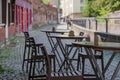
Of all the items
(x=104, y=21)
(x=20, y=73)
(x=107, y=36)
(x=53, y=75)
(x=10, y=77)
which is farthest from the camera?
(x=104, y=21)

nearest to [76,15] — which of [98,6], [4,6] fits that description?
[98,6]

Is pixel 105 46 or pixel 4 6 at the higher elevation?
pixel 4 6

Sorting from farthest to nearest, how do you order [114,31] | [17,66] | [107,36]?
[114,31] < [107,36] < [17,66]

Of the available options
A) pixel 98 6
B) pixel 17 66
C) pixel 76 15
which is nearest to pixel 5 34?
pixel 17 66

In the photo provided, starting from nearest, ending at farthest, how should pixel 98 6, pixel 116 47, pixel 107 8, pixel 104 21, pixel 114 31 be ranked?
pixel 116 47 → pixel 114 31 → pixel 104 21 → pixel 107 8 → pixel 98 6

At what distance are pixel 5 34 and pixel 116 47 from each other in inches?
642

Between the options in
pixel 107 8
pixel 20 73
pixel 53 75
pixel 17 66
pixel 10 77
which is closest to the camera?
pixel 53 75

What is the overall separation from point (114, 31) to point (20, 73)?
31.5ft

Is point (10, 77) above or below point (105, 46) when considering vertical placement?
below

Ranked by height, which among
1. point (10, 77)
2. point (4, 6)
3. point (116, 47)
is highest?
point (4, 6)

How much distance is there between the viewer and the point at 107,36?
58.3 ft

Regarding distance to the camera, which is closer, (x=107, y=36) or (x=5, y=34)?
(x=107, y=36)

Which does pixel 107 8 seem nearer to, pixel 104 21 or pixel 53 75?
pixel 104 21

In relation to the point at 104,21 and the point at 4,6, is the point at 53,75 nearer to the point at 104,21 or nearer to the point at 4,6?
the point at 104,21
